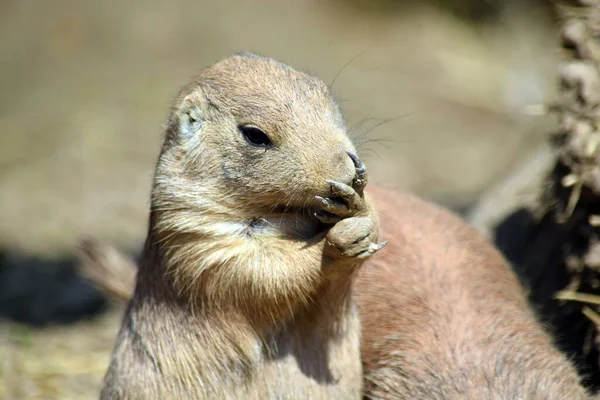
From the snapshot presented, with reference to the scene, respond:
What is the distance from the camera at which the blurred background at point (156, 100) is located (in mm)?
7762

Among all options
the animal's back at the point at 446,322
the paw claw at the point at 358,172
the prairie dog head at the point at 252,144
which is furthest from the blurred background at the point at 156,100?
the paw claw at the point at 358,172

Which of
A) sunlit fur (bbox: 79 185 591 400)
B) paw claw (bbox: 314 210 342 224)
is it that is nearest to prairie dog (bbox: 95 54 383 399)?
paw claw (bbox: 314 210 342 224)

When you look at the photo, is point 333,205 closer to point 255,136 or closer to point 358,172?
point 358,172

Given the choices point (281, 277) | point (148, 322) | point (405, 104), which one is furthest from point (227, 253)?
point (405, 104)

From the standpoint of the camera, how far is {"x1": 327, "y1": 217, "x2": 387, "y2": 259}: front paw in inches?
142

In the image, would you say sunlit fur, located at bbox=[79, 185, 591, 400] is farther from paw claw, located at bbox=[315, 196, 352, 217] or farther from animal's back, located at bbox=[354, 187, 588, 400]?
paw claw, located at bbox=[315, 196, 352, 217]

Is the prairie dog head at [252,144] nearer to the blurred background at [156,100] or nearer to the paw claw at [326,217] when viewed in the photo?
the paw claw at [326,217]

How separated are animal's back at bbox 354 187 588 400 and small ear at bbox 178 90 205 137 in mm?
1271

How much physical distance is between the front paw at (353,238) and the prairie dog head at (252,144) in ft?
0.56

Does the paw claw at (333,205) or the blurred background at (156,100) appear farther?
the blurred background at (156,100)

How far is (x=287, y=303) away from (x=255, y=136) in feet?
2.59

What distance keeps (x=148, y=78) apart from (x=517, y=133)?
503cm

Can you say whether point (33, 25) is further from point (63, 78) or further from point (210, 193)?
point (210, 193)

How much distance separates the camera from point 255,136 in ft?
12.6
